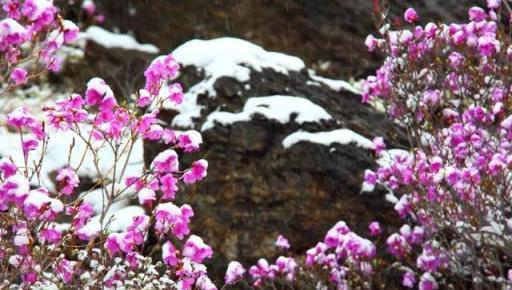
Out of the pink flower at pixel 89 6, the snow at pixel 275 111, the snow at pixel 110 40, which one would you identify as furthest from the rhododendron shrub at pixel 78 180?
the pink flower at pixel 89 6

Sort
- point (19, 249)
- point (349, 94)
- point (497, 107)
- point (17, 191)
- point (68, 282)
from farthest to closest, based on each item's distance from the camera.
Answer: point (349, 94)
point (497, 107)
point (68, 282)
point (19, 249)
point (17, 191)

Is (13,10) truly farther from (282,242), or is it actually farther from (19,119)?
(282,242)

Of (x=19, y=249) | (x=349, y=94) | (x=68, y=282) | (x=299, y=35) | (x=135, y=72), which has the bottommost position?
(x=135, y=72)

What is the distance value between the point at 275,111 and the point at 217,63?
2.72ft

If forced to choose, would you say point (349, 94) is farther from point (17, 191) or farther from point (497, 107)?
point (17, 191)

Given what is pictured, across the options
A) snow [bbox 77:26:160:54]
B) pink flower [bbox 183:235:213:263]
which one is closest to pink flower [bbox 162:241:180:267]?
pink flower [bbox 183:235:213:263]

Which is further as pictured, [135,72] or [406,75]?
[135,72]

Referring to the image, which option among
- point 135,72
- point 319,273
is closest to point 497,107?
point 319,273

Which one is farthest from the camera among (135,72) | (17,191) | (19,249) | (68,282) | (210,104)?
(135,72)

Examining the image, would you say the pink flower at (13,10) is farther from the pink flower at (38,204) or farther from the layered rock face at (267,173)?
the layered rock face at (267,173)

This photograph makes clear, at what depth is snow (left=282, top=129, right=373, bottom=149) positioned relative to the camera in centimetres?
558

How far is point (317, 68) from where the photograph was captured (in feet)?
34.6

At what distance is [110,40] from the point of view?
35.7ft

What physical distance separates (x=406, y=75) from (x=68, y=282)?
121 inches
